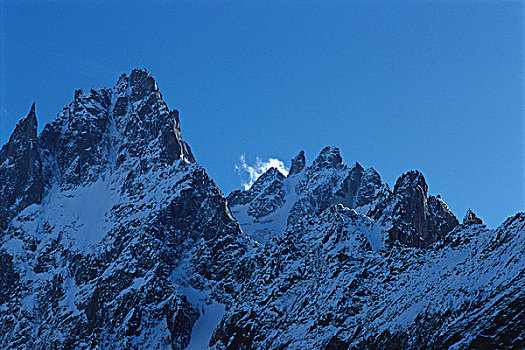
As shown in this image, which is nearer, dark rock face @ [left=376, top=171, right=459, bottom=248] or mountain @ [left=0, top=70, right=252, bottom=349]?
dark rock face @ [left=376, top=171, right=459, bottom=248]

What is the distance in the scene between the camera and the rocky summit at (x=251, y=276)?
281 feet

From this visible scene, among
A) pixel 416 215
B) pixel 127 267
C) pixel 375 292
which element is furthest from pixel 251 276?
pixel 127 267

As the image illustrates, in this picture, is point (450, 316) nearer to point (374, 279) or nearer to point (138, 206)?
point (374, 279)

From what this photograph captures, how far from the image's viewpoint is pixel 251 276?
139625mm

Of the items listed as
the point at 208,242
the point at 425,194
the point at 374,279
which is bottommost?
the point at 374,279

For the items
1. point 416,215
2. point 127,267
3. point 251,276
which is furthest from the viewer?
point 127,267

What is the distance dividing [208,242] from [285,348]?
73.4 meters

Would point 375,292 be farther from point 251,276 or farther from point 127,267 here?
point 127,267

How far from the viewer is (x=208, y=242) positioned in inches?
7141

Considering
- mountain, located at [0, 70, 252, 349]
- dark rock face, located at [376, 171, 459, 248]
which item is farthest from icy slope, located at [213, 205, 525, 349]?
mountain, located at [0, 70, 252, 349]

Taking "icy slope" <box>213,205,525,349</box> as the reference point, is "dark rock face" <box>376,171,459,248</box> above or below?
above

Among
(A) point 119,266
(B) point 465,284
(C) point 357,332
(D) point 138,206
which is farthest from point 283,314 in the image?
(D) point 138,206

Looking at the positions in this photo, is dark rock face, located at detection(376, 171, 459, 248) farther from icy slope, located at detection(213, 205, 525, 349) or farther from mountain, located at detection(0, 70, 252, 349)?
mountain, located at detection(0, 70, 252, 349)

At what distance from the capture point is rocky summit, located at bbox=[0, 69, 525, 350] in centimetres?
8562
